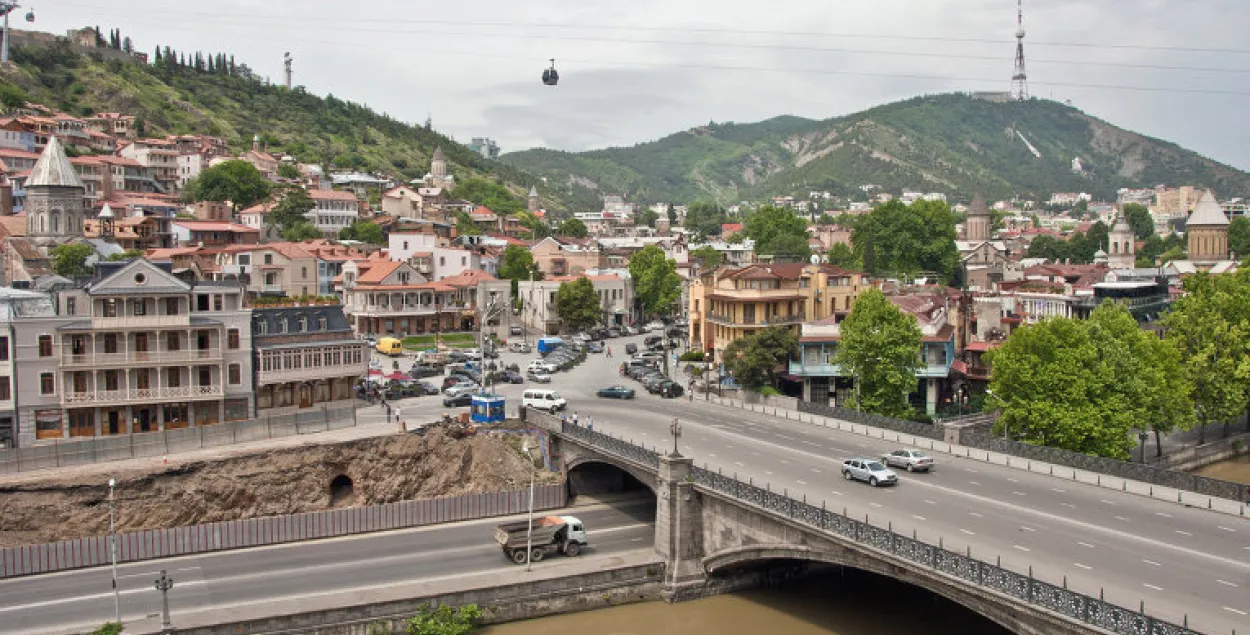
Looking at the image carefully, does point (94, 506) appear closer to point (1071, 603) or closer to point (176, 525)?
point (176, 525)

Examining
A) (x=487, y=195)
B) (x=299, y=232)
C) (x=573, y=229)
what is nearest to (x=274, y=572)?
(x=299, y=232)

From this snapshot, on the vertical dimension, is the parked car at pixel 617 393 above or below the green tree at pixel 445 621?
above

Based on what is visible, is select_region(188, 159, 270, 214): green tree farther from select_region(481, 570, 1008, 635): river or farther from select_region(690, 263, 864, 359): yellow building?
select_region(481, 570, 1008, 635): river

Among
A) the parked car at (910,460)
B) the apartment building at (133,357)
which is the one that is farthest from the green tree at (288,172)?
the parked car at (910,460)

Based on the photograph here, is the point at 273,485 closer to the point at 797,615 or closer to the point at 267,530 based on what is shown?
the point at 267,530

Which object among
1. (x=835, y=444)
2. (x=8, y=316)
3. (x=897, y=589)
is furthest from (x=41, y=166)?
(x=897, y=589)

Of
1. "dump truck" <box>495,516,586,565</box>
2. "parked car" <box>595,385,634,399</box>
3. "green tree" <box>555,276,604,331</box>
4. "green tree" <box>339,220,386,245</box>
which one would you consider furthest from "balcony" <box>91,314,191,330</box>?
"green tree" <box>339,220,386,245</box>

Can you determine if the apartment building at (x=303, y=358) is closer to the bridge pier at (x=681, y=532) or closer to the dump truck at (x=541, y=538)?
the dump truck at (x=541, y=538)
